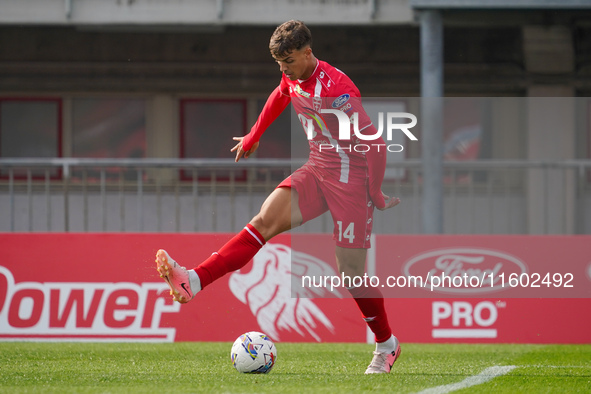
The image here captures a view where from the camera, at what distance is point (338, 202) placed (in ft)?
17.5

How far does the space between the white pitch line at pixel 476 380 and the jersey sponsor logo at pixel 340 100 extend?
66.4 inches

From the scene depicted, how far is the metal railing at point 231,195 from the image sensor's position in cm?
1052

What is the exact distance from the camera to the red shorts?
17.3 ft

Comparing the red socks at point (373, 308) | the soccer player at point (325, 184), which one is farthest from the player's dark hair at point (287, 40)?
the red socks at point (373, 308)

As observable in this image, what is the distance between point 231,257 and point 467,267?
3975 mm

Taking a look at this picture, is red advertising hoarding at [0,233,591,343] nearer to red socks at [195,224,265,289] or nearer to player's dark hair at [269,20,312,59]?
red socks at [195,224,265,289]

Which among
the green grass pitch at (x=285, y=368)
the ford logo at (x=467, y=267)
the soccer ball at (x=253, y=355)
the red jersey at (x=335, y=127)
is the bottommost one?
the green grass pitch at (x=285, y=368)

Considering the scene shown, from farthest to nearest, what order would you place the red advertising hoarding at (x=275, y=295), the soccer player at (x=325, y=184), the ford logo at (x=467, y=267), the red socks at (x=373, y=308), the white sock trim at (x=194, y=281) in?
the ford logo at (x=467, y=267), the red advertising hoarding at (x=275, y=295), the red socks at (x=373, y=308), the soccer player at (x=325, y=184), the white sock trim at (x=194, y=281)

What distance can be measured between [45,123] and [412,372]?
8.92 meters

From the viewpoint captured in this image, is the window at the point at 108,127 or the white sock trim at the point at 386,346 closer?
the white sock trim at the point at 386,346

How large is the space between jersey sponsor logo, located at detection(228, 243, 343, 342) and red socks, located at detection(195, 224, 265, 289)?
329cm

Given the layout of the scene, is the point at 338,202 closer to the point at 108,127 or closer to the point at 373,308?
the point at 373,308

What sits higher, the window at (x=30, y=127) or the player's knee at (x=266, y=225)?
the window at (x=30, y=127)

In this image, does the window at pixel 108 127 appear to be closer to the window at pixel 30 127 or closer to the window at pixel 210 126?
the window at pixel 30 127
